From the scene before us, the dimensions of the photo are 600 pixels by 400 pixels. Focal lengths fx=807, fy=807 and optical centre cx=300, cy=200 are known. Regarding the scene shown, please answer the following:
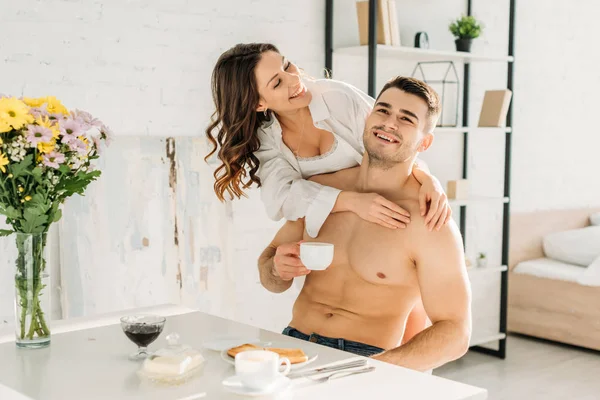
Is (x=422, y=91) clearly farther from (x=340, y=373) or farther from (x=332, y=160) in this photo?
(x=340, y=373)

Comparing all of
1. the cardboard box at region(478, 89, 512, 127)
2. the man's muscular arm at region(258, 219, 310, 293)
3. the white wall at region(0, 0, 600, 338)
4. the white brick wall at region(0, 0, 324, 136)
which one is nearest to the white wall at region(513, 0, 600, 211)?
the white wall at region(0, 0, 600, 338)

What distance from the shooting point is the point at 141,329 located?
171 centimetres

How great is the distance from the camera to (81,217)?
309 centimetres

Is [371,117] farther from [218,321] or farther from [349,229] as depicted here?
[218,321]

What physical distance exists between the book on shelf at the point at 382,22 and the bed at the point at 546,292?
1.78 m

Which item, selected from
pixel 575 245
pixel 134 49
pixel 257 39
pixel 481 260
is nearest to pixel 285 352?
pixel 134 49

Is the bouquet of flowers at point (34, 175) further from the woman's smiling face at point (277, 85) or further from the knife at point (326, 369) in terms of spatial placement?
the woman's smiling face at point (277, 85)

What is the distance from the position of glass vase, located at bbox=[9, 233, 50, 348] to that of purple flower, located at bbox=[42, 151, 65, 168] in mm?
177

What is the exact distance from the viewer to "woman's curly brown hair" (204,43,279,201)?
2.55 m

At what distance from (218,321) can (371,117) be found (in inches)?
29.8

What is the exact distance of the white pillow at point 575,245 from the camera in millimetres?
4977

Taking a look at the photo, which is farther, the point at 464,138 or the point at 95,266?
the point at 464,138

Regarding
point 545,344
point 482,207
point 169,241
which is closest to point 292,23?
point 169,241

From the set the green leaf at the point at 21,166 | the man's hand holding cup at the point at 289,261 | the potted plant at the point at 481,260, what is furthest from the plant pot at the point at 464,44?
the green leaf at the point at 21,166
